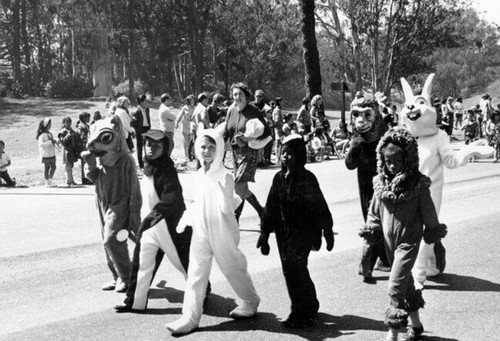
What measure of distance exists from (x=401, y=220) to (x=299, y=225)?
34.0 inches

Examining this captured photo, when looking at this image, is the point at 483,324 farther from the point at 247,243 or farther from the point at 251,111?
the point at 251,111

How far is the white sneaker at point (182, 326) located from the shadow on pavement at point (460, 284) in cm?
270

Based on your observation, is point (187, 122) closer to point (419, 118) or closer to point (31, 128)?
point (419, 118)

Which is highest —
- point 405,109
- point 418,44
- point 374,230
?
point 418,44

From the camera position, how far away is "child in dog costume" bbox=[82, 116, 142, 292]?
674 cm

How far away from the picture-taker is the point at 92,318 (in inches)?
244

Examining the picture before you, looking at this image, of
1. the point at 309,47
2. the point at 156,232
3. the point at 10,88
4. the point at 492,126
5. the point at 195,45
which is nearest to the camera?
the point at 156,232

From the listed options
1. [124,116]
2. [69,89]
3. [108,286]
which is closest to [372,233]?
[108,286]

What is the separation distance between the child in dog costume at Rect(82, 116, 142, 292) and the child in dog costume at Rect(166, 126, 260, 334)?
3.31 ft

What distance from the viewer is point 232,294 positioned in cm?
697

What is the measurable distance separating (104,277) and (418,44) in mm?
31008

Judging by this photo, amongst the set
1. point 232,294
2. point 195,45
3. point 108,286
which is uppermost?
point 195,45

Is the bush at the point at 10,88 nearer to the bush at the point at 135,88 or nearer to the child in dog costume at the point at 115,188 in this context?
the bush at the point at 135,88

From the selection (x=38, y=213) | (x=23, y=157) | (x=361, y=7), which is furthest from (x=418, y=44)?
(x=38, y=213)
